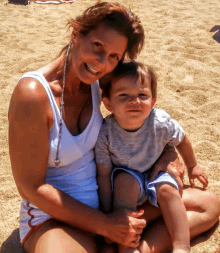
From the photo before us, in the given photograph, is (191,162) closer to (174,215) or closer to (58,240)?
(174,215)

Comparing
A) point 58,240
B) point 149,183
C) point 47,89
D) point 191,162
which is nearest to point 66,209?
point 58,240

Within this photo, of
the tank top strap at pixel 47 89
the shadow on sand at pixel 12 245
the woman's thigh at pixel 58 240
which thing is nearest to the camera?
the woman's thigh at pixel 58 240

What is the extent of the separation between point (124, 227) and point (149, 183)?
35 centimetres

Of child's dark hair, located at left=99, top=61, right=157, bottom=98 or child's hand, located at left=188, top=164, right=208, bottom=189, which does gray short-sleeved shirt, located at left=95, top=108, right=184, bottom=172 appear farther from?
child's hand, located at left=188, top=164, right=208, bottom=189

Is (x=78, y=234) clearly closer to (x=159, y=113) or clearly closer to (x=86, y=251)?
(x=86, y=251)

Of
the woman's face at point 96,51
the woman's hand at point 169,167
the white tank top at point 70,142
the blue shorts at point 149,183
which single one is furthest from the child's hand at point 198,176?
the woman's face at point 96,51

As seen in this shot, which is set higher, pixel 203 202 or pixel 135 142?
pixel 135 142

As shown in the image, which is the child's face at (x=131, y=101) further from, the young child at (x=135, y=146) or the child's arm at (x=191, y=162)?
the child's arm at (x=191, y=162)

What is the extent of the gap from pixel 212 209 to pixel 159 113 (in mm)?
743

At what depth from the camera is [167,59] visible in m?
4.94

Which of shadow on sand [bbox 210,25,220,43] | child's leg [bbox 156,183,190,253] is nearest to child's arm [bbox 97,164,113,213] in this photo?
child's leg [bbox 156,183,190,253]

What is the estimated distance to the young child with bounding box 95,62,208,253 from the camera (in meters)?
2.00

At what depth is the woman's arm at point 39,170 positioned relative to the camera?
1739mm

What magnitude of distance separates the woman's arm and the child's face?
46 cm
